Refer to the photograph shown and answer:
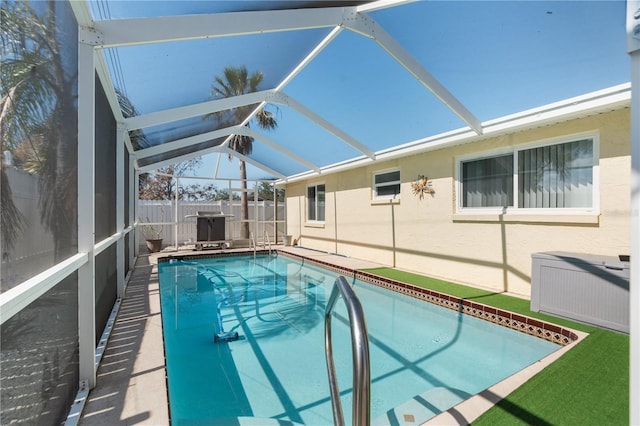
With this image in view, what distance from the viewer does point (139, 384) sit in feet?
8.54

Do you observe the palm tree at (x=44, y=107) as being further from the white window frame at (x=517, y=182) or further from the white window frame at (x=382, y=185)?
the white window frame at (x=382, y=185)

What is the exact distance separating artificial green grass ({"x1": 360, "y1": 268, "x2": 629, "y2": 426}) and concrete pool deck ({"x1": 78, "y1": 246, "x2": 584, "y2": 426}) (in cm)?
10

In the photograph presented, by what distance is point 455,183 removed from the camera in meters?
6.75

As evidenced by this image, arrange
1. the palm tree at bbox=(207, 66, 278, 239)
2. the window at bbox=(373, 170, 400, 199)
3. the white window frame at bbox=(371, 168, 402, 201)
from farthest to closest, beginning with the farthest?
the window at bbox=(373, 170, 400, 199)
the white window frame at bbox=(371, 168, 402, 201)
the palm tree at bbox=(207, 66, 278, 239)

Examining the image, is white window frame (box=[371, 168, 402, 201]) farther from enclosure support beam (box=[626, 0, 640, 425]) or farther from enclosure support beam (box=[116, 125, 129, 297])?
enclosure support beam (box=[626, 0, 640, 425])

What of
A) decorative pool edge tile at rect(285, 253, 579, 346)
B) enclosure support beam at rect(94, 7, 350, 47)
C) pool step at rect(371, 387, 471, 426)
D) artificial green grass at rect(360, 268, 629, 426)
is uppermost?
enclosure support beam at rect(94, 7, 350, 47)

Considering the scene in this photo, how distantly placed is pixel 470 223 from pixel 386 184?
9.87 ft

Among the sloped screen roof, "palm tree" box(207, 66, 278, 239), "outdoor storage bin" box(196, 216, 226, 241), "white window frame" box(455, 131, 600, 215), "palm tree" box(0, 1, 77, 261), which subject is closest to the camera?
"palm tree" box(0, 1, 77, 261)

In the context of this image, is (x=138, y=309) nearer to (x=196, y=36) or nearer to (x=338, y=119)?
(x=196, y=36)

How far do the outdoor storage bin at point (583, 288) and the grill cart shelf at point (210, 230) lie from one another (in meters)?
11.1

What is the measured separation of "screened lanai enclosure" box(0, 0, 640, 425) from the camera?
1357 millimetres

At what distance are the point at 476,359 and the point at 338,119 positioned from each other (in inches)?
226

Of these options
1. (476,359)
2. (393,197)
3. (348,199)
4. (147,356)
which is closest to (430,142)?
(393,197)

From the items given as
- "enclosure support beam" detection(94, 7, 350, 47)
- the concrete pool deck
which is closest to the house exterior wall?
the concrete pool deck
